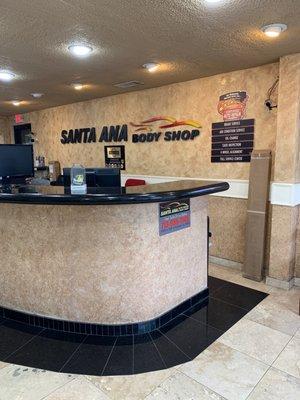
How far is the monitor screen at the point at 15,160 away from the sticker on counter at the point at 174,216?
7.75 ft

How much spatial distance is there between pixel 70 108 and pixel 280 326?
521 centimetres

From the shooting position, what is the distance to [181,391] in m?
1.88

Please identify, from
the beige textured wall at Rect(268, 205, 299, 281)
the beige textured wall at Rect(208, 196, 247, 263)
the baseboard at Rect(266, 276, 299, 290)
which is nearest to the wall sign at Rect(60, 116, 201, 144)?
the beige textured wall at Rect(208, 196, 247, 263)

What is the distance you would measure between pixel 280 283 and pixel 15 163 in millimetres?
3585

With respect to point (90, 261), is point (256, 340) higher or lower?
lower

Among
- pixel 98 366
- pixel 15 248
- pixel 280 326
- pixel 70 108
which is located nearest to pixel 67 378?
pixel 98 366

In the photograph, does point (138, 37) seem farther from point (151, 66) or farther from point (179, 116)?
point (179, 116)

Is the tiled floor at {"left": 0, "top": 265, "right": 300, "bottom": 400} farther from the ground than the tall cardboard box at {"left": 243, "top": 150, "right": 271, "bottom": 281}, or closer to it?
closer to it

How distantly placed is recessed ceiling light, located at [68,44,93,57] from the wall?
1.68 meters

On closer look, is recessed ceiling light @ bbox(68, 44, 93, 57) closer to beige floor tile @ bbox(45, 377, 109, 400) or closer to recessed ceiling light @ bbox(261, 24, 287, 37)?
recessed ceiling light @ bbox(261, 24, 287, 37)

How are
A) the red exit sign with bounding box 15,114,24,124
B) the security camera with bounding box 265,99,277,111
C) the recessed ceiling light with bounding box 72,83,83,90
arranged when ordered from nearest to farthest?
the security camera with bounding box 265,99,277,111, the recessed ceiling light with bounding box 72,83,83,90, the red exit sign with bounding box 15,114,24,124

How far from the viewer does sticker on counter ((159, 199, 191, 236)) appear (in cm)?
246

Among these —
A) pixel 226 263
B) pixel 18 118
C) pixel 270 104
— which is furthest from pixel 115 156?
pixel 18 118

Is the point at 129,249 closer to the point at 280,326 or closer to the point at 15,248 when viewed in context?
the point at 15,248
